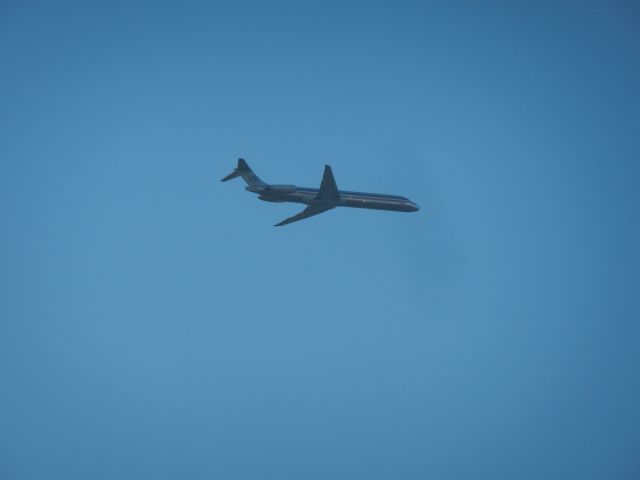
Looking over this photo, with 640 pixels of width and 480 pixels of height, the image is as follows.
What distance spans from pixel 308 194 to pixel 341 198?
3.48 metres

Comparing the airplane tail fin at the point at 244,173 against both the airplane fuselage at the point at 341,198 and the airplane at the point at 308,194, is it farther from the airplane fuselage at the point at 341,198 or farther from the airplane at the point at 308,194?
the airplane fuselage at the point at 341,198

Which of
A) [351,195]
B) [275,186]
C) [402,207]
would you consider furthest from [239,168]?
[402,207]

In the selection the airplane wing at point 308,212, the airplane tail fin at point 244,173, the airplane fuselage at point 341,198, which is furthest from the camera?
the airplane wing at point 308,212

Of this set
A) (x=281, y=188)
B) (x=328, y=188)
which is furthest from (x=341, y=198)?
(x=281, y=188)

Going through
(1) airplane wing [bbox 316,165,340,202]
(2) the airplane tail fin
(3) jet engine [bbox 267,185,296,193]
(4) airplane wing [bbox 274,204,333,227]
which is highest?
(2) the airplane tail fin

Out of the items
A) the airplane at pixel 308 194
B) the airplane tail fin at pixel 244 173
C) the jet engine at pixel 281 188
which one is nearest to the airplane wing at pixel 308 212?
the airplane at pixel 308 194

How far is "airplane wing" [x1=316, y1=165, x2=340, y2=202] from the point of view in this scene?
1412 inches

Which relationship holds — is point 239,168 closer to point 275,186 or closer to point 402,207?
point 275,186

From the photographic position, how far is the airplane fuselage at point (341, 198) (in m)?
Result: 36.9

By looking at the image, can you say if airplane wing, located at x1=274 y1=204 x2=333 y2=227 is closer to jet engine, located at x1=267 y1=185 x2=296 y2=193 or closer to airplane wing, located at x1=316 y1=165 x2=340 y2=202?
airplane wing, located at x1=316 y1=165 x2=340 y2=202

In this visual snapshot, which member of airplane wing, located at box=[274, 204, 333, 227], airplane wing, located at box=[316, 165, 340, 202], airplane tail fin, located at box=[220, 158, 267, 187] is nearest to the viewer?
airplane wing, located at box=[316, 165, 340, 202]

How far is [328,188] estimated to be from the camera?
37.1 metres

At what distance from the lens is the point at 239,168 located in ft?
125

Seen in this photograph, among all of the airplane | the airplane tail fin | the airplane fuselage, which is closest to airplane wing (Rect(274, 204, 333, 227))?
the airplane
